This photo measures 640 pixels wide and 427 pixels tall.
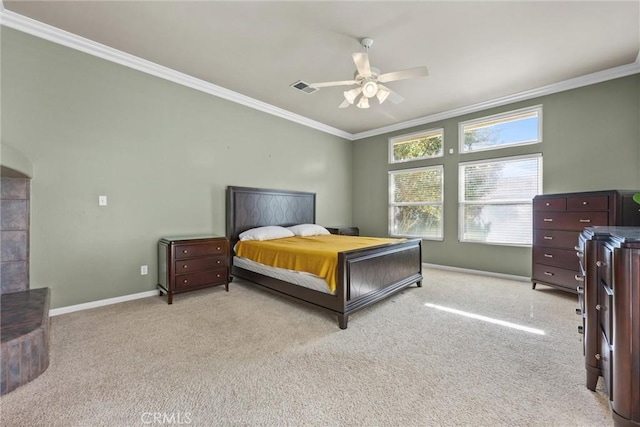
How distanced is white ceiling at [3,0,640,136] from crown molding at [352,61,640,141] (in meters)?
0.08

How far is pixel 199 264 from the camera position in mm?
3393

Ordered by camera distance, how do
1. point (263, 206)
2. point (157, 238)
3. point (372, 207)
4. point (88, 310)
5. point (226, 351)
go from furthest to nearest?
point (372, 207) → point (263, 206) → point (157, 238) → point (88, 310) → point (226, 351)

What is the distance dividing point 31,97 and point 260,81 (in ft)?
8.09

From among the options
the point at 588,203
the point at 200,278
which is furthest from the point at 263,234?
the point at 588,203

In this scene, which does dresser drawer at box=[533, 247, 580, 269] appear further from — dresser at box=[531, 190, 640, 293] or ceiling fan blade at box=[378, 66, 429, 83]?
ceiling fan blade at box=[378, 66, 429, 83]

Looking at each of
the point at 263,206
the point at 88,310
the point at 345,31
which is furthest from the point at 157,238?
the point at 345,31

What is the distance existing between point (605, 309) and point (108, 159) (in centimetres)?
456

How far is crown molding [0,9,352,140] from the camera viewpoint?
2.59 meters

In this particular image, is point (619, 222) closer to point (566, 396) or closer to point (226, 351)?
point (566, 396)

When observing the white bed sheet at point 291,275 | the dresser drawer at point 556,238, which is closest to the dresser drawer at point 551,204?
the dresser drawer at point 556,238

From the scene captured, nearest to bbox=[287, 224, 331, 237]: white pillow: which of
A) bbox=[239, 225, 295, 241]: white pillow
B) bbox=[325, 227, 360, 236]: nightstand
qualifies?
bbox=[239, 225, 295, 241]: white pillow

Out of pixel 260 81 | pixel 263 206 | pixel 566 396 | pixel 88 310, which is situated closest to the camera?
pixel 566 396

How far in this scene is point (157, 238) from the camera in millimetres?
3510

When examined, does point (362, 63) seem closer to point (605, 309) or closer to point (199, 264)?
point (605, 309)
